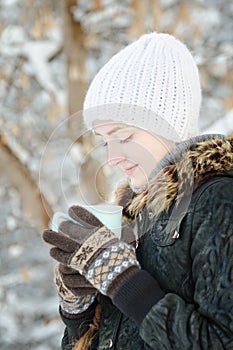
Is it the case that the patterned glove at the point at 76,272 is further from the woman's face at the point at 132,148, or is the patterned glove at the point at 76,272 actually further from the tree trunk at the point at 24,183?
the tree trunk at the point at 24,183

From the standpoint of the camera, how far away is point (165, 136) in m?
0.94

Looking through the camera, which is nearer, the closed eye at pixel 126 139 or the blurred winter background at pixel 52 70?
the closed eye at pixel 126 139

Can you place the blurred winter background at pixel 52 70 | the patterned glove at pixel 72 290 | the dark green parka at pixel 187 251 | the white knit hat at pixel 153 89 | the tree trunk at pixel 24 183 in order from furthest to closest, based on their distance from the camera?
1. the tree trunk at pixel 24 183
2. the blurred winter background at pixel 52 70
3. the white knit hat at pixel 153 89
4. the patterned glove at pixel 72 290
5. the dark green parka at pixel 187 251

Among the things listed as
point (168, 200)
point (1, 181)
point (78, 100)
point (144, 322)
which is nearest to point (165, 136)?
point (168, 200)

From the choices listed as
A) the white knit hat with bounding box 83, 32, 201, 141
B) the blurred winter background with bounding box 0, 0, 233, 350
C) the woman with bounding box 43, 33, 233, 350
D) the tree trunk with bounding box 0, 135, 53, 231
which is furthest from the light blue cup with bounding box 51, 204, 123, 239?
the tree trunk with bounding box 0, 135, 53, 231

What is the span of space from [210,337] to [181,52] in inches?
20.7

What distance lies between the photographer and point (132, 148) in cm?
91

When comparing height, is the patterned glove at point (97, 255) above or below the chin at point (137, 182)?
below

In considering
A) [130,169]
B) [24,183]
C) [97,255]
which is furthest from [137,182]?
[24,183]

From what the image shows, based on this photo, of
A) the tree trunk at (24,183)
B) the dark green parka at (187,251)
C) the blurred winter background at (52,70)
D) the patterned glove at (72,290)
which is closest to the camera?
the dark green parka at (187,251)

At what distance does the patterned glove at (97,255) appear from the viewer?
2.67ft

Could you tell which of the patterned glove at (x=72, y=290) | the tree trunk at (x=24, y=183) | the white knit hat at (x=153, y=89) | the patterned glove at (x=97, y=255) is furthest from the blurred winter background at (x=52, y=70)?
the patterned glove at (x=97, y=255)

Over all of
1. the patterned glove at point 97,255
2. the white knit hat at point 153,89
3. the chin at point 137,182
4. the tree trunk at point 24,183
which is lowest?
the tree trunk at point 24,183

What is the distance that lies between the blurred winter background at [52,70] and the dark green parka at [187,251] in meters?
1.92
